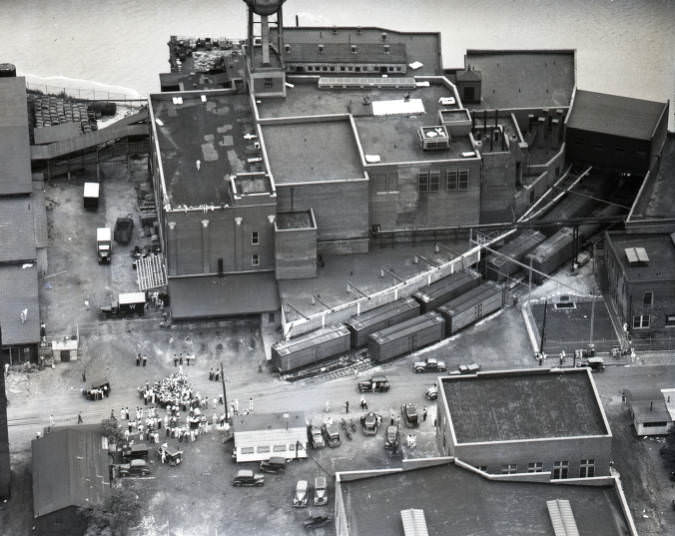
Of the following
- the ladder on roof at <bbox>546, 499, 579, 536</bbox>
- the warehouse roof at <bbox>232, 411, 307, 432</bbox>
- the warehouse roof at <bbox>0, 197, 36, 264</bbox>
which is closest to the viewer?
the ladder on roof at <bbox>546, 499, 579, 536</bbox>

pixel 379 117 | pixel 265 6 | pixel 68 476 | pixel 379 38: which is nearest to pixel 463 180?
pixel 379 117

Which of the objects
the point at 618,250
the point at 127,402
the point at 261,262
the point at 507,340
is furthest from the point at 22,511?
the point at 618,250

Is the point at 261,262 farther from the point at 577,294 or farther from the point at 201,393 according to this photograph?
the point at 577,294

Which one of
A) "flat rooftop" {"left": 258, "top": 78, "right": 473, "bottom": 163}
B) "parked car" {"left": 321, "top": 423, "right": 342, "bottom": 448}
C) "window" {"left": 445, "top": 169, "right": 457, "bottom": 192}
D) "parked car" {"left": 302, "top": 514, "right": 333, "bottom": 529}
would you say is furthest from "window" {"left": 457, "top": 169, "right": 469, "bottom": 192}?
"parked car" {"left": 302, "top": 514, "right": 333, "bottom": 529}

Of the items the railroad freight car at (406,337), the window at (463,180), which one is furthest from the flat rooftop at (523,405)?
the window at (463,180)

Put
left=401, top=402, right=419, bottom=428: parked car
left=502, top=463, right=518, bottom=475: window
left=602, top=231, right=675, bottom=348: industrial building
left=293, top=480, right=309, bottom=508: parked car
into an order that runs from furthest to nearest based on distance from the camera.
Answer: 1. left=602, top=231, right=675, bottom=348: industrial building
2. left=401, top=402, right=419, bottom=428: parked car
3. left=293, top=480, right=309, bottom=508: parked car
4. left=502, top=463, right=518, bottom=475: window

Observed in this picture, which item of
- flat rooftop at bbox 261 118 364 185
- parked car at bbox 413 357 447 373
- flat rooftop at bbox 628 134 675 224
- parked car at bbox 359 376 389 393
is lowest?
parked car at bbox 359 376 389 393

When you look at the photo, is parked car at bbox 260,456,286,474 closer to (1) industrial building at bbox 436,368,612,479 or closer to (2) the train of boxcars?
(1) industrial building at bbox 436,368,612,479
